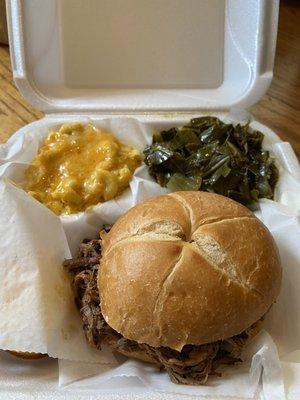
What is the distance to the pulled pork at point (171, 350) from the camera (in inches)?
42.7

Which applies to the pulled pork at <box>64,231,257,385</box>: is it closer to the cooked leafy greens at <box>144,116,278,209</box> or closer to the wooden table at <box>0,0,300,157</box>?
the cooked leafy greens at <box>144,116,278,209</box>

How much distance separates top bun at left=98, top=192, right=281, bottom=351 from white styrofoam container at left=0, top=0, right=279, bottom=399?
23.6 inches

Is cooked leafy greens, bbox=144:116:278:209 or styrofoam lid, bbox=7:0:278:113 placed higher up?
styrofoam lid, bbox=7:0:278:113

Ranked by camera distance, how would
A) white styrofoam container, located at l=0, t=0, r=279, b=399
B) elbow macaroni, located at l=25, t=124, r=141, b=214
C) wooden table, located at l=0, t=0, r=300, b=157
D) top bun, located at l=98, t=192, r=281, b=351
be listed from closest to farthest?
top bun, located at l=98, t=192, r=281, b=351 → elbow macaroni, located at l=25, t=124, r=141, b=214 → white styrofoam container, located at l=0, t=0, r=279, b=399 → wooden table, located at l=0, t=0, r=300, b=157

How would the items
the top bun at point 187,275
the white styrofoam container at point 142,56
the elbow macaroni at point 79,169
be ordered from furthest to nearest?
the white styrofoam container at point 142,56 < the elbow macaroni at point 79,169 < the top bun at point 187,275

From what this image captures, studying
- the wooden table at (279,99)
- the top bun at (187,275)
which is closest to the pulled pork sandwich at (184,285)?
the top bun at (187,275)

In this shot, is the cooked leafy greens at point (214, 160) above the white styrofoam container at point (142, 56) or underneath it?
underneath

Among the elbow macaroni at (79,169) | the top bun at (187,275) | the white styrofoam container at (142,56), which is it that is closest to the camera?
the top bun at (187,275)

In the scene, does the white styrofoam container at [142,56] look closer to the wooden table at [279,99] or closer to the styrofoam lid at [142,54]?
the styrofoam lid at [142,54]

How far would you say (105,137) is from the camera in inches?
61.7

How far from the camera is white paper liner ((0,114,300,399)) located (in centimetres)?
108

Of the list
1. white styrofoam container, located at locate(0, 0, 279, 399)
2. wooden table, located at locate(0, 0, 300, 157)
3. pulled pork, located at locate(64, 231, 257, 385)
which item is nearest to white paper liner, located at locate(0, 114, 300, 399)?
pulled pork, located at locate(64, 231, 257, 385)

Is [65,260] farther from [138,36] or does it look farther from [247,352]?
[138,36]

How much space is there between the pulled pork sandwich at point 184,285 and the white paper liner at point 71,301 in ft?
0.14
